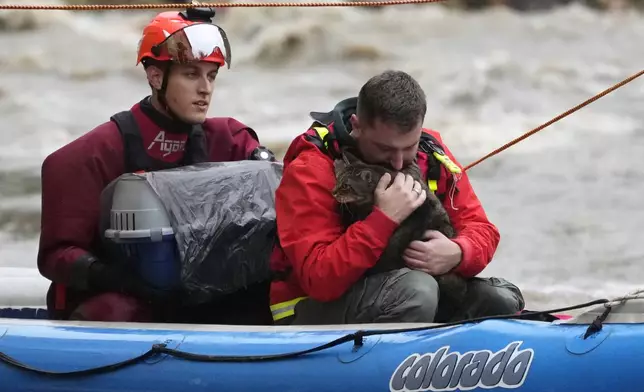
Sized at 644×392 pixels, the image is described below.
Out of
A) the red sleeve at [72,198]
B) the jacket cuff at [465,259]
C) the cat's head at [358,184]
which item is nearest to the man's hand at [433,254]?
the jacket cuff at [465,259]

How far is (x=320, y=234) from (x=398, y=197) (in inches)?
7.4

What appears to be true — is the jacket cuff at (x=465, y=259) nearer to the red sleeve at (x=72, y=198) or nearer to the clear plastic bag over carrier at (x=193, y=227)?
the clear plastic bag over carrier at (x=193, y=227)

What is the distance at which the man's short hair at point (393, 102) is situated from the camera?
237 centimetres

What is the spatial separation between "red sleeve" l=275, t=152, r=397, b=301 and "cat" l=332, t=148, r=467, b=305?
34 mm

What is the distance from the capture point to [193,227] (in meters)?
2.72

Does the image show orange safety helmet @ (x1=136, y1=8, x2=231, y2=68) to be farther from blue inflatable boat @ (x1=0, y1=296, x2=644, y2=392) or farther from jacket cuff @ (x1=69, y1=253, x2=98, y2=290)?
blue inflatable boat @ (x1=0, y1=296, x2=644, y2=392)

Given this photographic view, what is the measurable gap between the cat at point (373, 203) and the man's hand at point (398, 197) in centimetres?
2

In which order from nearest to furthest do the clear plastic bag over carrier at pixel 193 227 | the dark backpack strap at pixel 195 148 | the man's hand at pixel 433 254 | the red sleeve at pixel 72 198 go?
the man's hand at pixel 433 254, the clear plastic bag over carrier at pixel 193 227, the red sleeve at pixel 72 198, the dark backpack strap at pixel 195 148

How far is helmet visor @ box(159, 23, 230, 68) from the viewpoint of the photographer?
2869 millimetres

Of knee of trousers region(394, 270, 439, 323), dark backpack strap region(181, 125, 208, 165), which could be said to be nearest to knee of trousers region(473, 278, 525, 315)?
knee of trousers region(394, 270, 439, 323)

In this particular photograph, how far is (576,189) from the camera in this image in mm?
9039

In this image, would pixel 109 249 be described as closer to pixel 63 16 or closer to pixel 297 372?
pixel 297 372

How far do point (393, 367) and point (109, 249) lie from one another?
0.84 m

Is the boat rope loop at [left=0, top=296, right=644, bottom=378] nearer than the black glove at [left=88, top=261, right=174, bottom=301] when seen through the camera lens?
Yes
